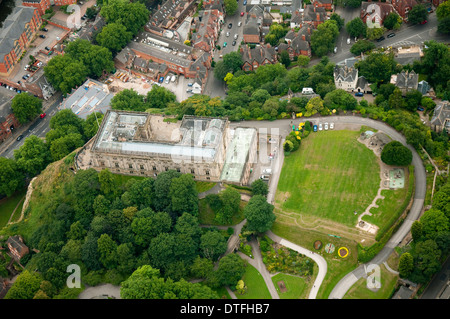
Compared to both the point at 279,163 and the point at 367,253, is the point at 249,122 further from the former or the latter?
the point at 367,253

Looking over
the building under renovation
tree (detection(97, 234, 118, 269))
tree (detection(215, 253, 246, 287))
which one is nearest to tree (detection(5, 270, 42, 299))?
tree (detection(97, 234, 118, 269))

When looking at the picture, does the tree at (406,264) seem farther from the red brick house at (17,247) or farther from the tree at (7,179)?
the tree at (7,179)

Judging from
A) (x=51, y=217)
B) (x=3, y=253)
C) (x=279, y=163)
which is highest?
(x=279, y=163)

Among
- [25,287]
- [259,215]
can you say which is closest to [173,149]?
[259,215]

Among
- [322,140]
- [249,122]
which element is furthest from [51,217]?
[322,140]

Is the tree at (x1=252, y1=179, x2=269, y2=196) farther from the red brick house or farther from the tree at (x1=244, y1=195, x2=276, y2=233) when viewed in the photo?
the red brick house

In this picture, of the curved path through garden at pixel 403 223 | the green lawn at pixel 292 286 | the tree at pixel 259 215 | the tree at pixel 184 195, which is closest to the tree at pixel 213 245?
the tree at pixel 259 215

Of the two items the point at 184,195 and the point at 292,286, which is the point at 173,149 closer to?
the point at 184,195
